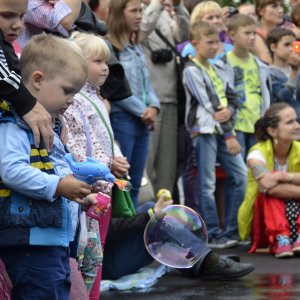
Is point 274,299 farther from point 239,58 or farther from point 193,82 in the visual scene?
point 239,58

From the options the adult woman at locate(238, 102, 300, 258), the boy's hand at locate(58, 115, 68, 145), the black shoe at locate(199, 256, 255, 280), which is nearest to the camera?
the boy's hand at locate(58, 115, 68, 145)

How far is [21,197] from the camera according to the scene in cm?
443

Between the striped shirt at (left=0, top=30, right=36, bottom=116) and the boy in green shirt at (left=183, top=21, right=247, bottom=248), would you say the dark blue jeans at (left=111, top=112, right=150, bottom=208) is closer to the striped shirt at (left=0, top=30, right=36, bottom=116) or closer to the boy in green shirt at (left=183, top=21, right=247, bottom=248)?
the boy in green shirt at (left=183, top=21, right=247, bottom=248)

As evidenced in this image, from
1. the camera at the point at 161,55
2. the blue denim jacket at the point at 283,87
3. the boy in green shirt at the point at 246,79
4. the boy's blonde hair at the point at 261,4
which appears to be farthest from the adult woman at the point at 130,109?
the boy's blonde hair at the point at 261,4

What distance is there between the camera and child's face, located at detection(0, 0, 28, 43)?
4605 millimetres

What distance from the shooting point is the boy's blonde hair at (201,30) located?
951cm

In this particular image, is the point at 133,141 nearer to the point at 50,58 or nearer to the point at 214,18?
the point at 214,18

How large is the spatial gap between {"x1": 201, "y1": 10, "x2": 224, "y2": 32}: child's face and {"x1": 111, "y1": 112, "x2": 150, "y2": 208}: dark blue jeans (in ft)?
7.99

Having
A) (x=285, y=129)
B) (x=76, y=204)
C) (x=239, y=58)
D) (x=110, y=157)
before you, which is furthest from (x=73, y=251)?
(x=239, y=58)

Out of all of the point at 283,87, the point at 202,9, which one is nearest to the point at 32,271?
the point at 202,9

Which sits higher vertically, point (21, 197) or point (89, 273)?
point (21, 197)

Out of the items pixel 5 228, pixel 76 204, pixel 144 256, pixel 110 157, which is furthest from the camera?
pixel 144 256

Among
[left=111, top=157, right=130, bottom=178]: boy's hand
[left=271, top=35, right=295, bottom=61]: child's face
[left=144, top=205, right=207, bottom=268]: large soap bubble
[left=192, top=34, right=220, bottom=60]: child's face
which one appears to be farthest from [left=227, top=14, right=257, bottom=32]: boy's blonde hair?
[left=144, top=205, right=207, bottom=268]: large soap bubble

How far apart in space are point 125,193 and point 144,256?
3.92 ft
